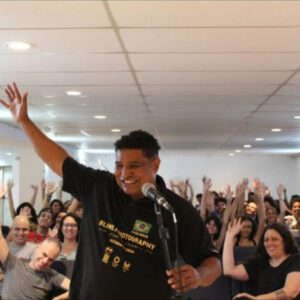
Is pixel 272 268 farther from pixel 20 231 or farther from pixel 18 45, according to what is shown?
pixel 18 45

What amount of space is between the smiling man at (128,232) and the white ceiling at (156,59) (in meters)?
1.25

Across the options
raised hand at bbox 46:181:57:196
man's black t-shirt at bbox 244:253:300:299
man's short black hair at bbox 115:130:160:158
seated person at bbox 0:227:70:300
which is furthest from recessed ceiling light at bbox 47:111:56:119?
man's short black hair at bbox 115:130:160:158

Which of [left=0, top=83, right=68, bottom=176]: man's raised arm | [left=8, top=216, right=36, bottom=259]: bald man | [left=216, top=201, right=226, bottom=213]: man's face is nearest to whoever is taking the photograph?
[left=0, top=83, right=68, bottom=176]: man's raised arm

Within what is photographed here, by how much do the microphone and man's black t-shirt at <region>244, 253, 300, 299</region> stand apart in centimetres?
244

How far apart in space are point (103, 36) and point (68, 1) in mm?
724

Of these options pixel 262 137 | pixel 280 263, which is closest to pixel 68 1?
pixel 280 263

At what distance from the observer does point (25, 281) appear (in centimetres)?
394

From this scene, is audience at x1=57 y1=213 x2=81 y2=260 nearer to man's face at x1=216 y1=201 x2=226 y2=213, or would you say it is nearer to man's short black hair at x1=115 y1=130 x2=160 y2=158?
man's short black hair at x1=115 y1=130 x2=160 y2=158

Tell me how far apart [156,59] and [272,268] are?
194cm

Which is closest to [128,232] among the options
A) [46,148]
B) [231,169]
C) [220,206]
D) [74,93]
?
[46,148]

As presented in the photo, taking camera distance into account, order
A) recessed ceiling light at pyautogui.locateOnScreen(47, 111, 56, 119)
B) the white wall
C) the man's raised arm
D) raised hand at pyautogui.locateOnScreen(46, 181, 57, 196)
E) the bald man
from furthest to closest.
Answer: the white wall, raised hand at pyautogui.locateOnScreen(46, 181, 57, 196), recessed ceiling light at pyautogui.locateOnScreen(47, 111, 56, 119), the bald man, the man's raised arm

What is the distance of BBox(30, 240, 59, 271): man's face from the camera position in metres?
3.90

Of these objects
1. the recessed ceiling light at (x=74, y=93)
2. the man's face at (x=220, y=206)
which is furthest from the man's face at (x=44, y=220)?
the man's face at (x=220, y=206)

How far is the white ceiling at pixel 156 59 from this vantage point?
322 cm
